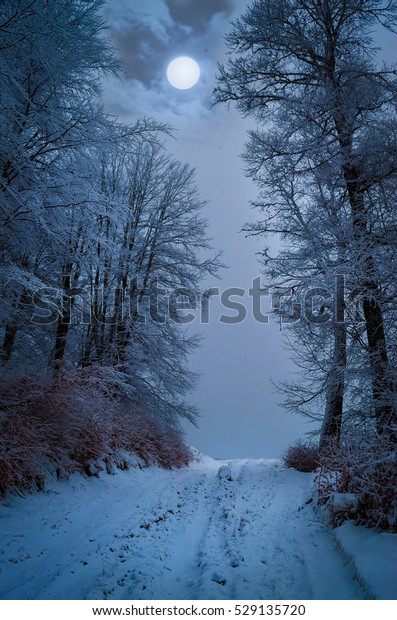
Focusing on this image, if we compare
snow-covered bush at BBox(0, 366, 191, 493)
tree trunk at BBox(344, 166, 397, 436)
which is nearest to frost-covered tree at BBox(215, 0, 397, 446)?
tree trunk at BBox(344, 166, 397, 436)

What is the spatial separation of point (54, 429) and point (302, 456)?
237 inches

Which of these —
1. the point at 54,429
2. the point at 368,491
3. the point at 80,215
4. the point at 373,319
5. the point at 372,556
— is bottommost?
the point at 372,556

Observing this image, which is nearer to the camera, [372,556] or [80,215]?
[372,556]

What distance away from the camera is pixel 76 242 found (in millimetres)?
7613

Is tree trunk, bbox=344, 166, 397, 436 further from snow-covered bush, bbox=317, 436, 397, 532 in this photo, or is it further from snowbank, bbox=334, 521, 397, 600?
snowbank, bbox=334, 521, 397, 600

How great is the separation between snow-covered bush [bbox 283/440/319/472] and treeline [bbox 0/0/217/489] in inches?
131

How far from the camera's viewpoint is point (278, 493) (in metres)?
6.00

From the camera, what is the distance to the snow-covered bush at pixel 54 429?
4160 mm

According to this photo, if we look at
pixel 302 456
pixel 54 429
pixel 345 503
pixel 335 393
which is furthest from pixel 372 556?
pixel 302 456

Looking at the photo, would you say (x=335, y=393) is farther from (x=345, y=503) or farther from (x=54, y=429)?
(x=54, y=429)

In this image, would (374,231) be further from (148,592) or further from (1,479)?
(1,479)

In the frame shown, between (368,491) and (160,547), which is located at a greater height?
(368,491)
